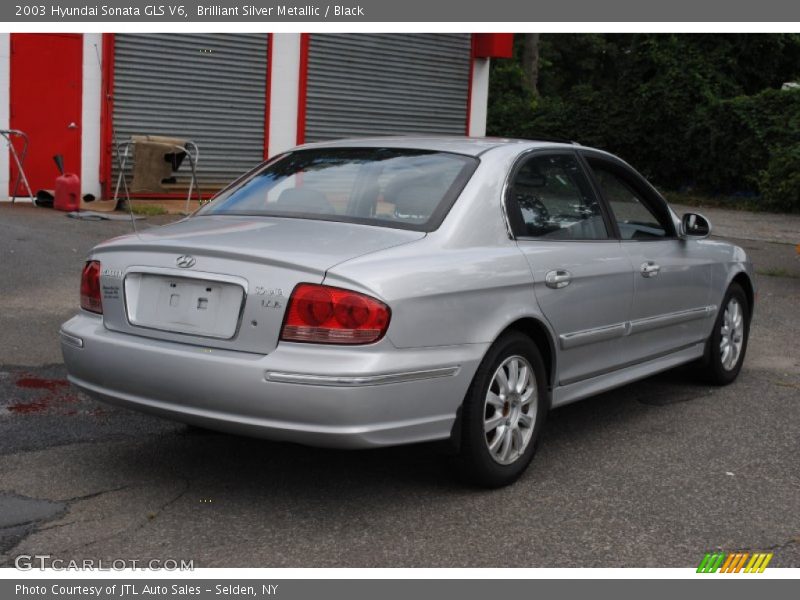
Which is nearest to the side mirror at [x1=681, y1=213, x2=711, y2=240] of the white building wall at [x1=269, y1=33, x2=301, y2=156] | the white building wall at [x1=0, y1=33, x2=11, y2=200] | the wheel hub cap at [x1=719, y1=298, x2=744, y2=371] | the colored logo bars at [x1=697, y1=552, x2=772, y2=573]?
the wheel hub cap at [x1=719, y1=298, x2=744, y2=371]

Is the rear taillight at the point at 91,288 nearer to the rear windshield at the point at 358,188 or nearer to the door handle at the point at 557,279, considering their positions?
the rear windshield at the point at 358,188

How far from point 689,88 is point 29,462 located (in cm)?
2401

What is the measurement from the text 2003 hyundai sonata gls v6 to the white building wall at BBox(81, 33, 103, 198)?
1018 cm

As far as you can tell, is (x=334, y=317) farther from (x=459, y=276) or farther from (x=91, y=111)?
(x=91, y=111)

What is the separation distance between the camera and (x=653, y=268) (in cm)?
584

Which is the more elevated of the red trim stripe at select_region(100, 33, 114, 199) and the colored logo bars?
the red trim stripe at select_region(100, 33, 114, 199)

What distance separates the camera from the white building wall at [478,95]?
20.2 meters

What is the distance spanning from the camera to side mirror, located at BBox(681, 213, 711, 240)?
6348 mm

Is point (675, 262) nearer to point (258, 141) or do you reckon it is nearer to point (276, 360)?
point (276, 360)

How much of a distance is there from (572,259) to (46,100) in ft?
37.0

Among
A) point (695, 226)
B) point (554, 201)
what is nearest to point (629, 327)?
point (554, 201)

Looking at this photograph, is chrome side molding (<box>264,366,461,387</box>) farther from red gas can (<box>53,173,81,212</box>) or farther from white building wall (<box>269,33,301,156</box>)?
white building wall (<box>269,33,301,156</box>)

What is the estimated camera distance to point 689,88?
26375mm

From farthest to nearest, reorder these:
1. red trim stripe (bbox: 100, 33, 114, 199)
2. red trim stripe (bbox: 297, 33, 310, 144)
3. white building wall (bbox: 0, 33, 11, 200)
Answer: red trim stripe (bbox: 297, 33, 310, 144) < red trim stripe (bbox: 100, 33, 114, 199) < white building wall (bbox: 0, 33, 11, 200)
